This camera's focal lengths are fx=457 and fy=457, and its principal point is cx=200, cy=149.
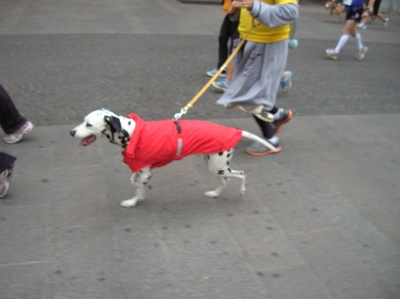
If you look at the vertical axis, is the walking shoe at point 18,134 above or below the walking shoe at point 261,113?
below

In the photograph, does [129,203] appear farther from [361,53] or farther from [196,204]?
[361,53]

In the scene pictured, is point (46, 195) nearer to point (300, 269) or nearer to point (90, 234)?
point (90, 234)

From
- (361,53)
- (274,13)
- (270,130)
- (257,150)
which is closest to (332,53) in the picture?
(361,53)

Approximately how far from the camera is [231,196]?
13.3ft

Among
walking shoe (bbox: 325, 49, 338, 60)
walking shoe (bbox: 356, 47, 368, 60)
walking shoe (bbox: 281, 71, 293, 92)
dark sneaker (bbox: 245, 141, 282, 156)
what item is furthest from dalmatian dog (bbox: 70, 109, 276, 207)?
walking shoe (bbox: 356, 47, 368, 60)

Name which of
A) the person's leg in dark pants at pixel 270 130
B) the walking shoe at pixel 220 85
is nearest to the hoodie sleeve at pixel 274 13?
the person's leg in dark pants at pixel 270 130

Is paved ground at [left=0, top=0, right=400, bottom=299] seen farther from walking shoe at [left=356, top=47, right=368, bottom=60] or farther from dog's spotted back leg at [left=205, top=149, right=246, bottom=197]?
walking shoe at [left=356, top=47, right=368, bottom=60]

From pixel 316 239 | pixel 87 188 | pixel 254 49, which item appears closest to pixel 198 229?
pixel 316 239

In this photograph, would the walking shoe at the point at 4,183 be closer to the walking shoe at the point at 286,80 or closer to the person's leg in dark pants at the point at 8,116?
the person's leg in dark pants at the point at 8,116

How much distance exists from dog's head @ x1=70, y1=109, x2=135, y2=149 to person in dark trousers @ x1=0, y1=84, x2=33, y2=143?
6.02ft

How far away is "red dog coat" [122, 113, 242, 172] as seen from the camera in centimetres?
335

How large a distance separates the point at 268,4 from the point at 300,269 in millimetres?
2406

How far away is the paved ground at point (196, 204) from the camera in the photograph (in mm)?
3018

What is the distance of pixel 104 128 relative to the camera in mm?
3287
